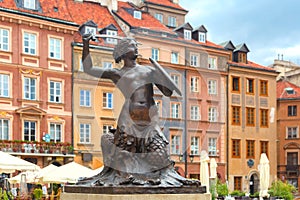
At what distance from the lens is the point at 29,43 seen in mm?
32156

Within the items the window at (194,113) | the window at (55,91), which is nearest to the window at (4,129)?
the window at (55,91)

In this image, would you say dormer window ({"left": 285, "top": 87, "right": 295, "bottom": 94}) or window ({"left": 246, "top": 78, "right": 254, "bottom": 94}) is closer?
window ({"left": 246, "top": 78, "right": 254, "bottom": 94})

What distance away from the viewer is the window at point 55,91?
32969 millimetres

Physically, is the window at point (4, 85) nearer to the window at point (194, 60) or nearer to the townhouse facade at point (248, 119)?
the townhouse facade at point (248, 119)

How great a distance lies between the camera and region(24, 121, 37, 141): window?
3145 centimetres

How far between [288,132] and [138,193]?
41702 mm

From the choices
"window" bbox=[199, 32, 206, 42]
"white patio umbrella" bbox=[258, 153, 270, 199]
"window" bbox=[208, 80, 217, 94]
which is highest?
"window" bbox=[199, 32, 206, 42]

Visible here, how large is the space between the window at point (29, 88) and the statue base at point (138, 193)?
25419 millimetres

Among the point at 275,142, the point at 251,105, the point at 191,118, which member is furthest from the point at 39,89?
the point at 191,118

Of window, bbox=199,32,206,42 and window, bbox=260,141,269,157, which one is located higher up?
window, bbox=199,32,206,42

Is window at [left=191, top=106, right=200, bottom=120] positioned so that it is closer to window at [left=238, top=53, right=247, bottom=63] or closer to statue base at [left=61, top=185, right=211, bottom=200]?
statue base at [left=61, top=185, right=211, bottom=200]

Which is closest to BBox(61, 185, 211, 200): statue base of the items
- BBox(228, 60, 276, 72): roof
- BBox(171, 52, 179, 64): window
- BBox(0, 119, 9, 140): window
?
BBox(171, 52, 179, 64): window

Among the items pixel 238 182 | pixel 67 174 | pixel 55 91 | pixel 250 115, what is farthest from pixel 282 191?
pixel 250 115

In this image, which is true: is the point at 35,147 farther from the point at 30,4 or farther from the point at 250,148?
the point at 250,148
